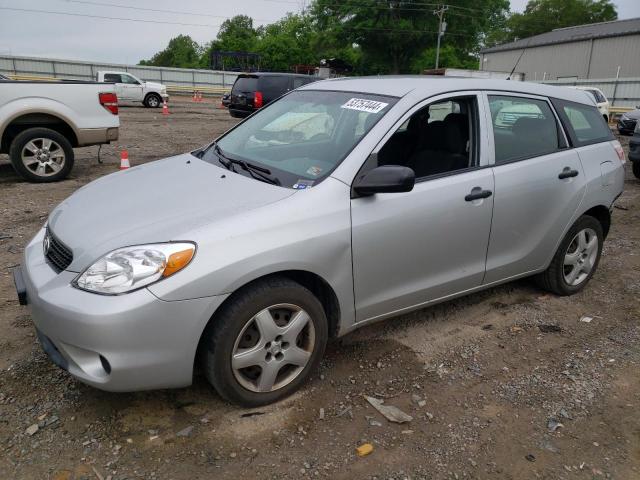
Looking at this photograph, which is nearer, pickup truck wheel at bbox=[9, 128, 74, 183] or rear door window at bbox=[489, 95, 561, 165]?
rear door window at bbox=[489, 95, 561, 165]

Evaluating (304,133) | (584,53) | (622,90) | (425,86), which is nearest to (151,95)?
(304,133)

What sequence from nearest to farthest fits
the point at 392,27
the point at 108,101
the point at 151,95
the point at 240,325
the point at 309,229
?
the point at 240,325 < the point at 309,229 < the point at 108,101 < the point at 151,95 < the point at 392,27

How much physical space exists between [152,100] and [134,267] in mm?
23086

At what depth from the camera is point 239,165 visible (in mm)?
3398

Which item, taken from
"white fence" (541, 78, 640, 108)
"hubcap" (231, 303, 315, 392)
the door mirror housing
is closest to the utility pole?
"white fence" (541, 78, 640, 108)

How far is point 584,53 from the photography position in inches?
1699

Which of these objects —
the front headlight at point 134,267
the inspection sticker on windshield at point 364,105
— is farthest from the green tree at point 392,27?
the front headlight at point 134,267

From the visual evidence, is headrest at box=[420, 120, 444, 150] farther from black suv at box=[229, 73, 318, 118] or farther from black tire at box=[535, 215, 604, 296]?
black suv at box=[229, 73, 318, 118]

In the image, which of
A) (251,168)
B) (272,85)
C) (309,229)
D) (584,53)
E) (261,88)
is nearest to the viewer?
(309,229)

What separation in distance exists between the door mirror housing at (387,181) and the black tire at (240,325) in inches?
25.4

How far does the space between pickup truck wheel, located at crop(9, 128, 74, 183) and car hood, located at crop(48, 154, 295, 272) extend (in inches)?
186

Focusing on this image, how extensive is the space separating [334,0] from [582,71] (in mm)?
21687

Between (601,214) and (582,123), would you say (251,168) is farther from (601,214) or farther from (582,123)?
(601,214)

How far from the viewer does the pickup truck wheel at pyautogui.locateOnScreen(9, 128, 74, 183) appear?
7.43 m
